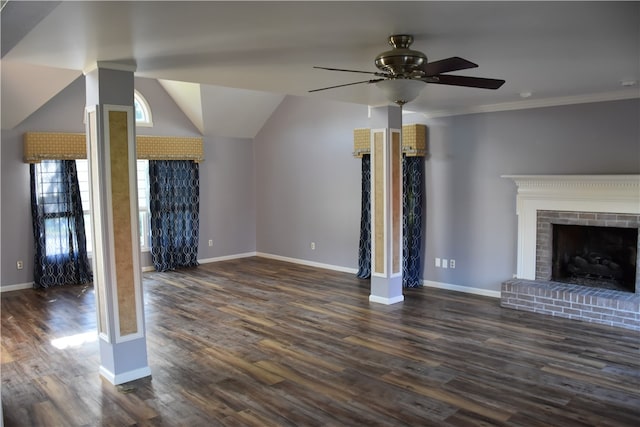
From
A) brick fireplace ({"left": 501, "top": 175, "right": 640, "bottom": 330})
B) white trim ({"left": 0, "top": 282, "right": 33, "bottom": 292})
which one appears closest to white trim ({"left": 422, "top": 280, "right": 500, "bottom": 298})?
brick fireplace ({"left": 501, "top": 175, "right": 640, "bottom": 330})

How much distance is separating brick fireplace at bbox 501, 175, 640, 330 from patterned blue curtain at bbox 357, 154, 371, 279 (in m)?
2.08

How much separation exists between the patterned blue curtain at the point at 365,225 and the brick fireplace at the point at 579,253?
208 cm

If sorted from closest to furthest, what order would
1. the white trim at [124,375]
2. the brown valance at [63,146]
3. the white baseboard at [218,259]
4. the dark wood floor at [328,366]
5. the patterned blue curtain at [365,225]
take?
the dark wood floor at [328,366]
the white trim at [124,375]
the brown valance at [63,146]
the patterned blue curtain at [365,225]
the white baseboard at [218,259]

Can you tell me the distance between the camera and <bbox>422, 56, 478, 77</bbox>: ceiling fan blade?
2686 millimetres

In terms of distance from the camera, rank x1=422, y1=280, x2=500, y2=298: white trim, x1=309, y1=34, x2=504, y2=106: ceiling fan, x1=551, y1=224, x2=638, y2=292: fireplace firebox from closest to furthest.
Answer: x1=309, y1=34, x2=504, y2=106: ceiling fan, x1=551, y1=224, x2=638, y2=292: fireplace firebox, x1=422, y1=280, x2=500, y2=298: white trim

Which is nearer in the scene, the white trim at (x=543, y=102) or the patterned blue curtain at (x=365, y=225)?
the white trim at (x=543, y=102)

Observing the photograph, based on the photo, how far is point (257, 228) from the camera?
30.5ft

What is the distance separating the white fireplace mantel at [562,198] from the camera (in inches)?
196

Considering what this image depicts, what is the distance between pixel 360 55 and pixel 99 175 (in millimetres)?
2112

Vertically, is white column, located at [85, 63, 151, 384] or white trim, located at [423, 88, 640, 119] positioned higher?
white trim, located at [423, 88, 640, 119]

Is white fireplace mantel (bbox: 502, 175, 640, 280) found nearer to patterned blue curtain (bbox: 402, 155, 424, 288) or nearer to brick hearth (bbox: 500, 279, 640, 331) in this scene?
brick hearth (bbox: 500, 279, 640, 331)

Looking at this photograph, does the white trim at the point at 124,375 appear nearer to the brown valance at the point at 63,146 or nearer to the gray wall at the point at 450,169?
the brown valance at the point at 63,146

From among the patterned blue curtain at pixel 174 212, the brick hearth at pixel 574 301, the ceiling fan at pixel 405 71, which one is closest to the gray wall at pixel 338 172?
the patterned blue curtain at pixel 174 212

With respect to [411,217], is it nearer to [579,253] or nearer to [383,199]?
[383,199]
